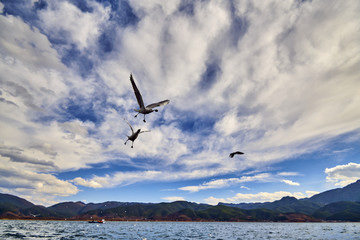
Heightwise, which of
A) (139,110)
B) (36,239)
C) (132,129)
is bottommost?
(36,239)

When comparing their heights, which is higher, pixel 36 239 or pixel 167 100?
pixel 167 100

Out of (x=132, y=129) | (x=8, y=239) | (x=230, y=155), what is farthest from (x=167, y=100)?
(x=8, y=239)

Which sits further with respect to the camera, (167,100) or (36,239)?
(36,239)

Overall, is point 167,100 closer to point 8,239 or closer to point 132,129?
point 132,129

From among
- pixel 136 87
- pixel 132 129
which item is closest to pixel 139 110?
pixel 132 129

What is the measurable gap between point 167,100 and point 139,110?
7.22 ft

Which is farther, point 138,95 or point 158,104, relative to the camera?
point 158,104

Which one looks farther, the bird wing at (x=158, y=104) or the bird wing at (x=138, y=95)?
the bird wing at (x=158, y=104)

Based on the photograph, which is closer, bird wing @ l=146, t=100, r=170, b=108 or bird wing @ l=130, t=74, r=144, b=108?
bird wing @ l=130, t=74, r=144, b=108

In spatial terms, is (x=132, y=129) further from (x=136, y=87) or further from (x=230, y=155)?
(x=230, y=155)

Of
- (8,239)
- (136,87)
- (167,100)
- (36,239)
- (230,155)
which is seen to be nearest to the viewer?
(136,87)

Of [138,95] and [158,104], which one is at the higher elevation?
[138,95]

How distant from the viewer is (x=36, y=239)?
65.7 meters

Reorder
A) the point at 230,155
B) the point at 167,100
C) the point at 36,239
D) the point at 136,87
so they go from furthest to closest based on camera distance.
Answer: the point at 36,239 → the point at 230,155 → the point at 167,100 → the point at 136,87
